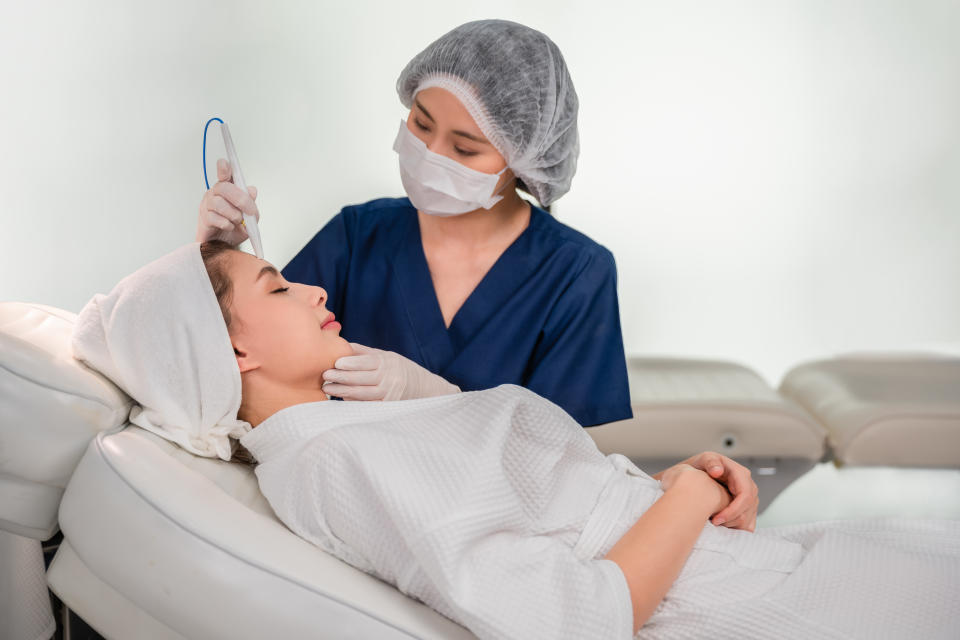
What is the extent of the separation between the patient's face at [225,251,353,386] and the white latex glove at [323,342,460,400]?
0.08 ft

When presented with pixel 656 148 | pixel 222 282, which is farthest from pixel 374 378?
pixel 656 148

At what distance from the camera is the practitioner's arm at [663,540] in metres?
1.00

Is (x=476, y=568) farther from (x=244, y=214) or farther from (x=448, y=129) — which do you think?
(x=448, y=129)

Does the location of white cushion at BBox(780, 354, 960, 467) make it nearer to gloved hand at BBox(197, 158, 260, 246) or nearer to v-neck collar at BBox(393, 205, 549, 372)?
v-neck collar at BBox(393, 205, 549, 372)

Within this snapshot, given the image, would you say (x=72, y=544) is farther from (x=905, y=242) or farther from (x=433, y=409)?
(x=905, y=242)

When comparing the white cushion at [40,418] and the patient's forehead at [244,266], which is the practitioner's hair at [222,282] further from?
the white cushion at [40,418]

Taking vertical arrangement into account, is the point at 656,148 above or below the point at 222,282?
above

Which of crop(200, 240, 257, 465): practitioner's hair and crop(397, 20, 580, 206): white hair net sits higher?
crop(397, 20, 580, 206): white hair net

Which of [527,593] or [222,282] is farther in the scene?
[222,282]

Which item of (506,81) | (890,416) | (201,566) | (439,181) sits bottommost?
(890,416)

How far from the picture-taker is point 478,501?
39.2 inches

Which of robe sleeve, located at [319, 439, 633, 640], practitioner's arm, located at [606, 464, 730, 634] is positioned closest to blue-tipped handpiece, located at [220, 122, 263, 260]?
robe sleeve, located at [319, 439, 633, 640]

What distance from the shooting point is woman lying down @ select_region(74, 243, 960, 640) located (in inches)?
37.5

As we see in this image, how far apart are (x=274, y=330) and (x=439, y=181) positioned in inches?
19.7
